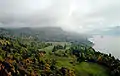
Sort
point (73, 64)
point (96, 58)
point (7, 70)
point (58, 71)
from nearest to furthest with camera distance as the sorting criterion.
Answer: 1. point (7, 70)
2. point (58, 71)
3. point (73, 64)
4. point (96, 58)

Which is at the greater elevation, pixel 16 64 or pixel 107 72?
pixel 16 64

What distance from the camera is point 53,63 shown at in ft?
497

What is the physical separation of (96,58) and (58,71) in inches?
1766

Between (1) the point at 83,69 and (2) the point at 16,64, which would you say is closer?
(2) the point at 16,64

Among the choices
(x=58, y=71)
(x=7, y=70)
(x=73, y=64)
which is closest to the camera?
(x=7, y=70)

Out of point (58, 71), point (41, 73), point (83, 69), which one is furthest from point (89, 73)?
point (41, 73)

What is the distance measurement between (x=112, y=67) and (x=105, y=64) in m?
10.4

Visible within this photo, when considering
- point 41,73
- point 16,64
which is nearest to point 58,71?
point 41,73

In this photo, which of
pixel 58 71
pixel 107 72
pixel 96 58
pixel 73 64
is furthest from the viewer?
pixel 96 58

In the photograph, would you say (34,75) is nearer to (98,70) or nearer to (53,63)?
(53,63)

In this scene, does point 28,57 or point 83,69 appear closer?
point 83,69

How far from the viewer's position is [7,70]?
125 m

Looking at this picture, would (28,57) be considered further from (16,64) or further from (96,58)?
(96,58)

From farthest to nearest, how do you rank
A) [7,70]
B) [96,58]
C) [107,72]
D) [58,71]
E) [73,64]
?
[96,58], [73,64], [107,72], [58,71], [7,70]
